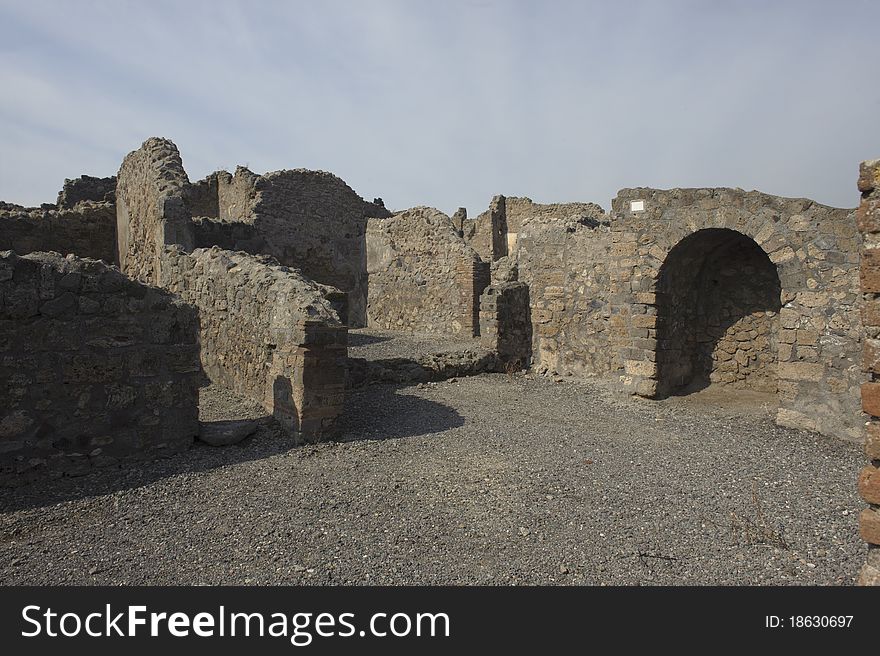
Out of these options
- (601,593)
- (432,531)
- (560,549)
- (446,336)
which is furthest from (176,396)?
(446,336)

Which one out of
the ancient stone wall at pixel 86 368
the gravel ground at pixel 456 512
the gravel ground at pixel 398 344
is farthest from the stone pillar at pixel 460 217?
the ancient stone wall at pixel 86 368

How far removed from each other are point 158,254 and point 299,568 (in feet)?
26.4

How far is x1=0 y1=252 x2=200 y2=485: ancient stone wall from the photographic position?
430cm

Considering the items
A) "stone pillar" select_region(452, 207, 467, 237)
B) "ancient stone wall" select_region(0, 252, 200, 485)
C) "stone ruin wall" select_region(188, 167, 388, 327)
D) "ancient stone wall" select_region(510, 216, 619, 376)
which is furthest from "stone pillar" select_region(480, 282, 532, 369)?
"stone pillar" select_region(452, 207, 467, 237)

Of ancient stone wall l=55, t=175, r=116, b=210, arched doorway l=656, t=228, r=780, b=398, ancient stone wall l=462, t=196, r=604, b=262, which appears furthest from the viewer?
ancient stone wall l=462, t=196, r=604, b=262

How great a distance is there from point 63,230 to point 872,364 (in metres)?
14.1

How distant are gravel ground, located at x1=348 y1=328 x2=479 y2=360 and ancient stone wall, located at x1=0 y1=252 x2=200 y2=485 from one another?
4.20 meters

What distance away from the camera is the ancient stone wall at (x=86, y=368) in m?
4.30

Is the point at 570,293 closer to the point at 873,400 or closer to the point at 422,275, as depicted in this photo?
the point at 422,275

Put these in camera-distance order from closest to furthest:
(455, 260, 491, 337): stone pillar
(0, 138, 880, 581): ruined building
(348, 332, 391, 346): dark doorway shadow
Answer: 1. (0, 138, 880, 581): ruined building
2. (348, 332, 391, 346): dark doorway shadow
3. (455, 260, 491, 337): stone pillar

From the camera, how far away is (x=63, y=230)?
12289mm

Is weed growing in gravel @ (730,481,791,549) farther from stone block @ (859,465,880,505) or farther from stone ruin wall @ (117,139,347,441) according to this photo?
stone ruin wall @ (117,139,347,441)

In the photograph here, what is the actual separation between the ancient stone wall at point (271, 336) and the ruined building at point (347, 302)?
27 mm

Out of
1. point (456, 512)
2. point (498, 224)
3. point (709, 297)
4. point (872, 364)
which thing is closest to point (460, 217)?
point (498, 224)
